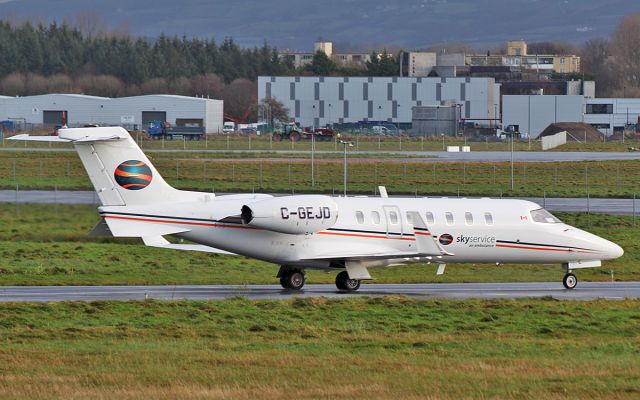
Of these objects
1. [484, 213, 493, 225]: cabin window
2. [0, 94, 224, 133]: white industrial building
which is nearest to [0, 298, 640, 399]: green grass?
[484, 213, 493, 225]: cabin window

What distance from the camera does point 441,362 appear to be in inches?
952

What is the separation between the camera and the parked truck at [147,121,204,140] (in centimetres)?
13612

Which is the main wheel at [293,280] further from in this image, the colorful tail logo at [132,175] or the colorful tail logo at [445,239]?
the colorful tail logo at [132,175]

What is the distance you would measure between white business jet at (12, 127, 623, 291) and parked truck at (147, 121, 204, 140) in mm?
97038

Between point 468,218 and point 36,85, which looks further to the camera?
point 36,85

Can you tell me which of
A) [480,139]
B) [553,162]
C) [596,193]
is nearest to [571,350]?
[596,193]

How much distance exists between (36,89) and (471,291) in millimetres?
142646

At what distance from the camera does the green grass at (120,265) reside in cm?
4206

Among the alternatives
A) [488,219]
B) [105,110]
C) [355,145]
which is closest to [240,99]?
[105,110]

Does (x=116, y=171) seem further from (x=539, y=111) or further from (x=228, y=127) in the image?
(x=539, y=111)

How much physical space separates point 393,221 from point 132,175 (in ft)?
26.3

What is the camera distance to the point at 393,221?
38.8m

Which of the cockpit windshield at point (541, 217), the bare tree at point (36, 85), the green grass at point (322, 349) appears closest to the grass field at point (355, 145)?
the bare tree at point (36, 85)

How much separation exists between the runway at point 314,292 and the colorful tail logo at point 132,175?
10.3ft
